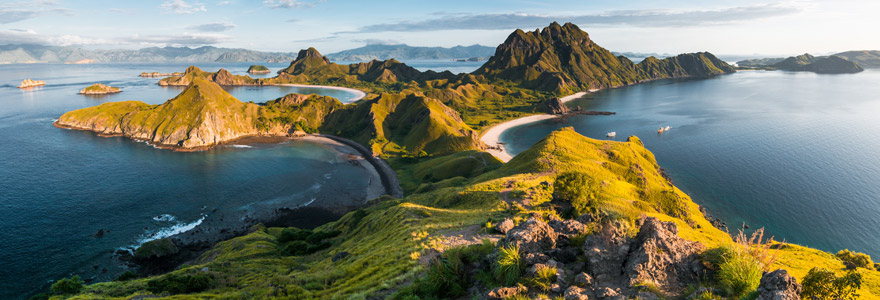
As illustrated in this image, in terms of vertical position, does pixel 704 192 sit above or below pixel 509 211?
below

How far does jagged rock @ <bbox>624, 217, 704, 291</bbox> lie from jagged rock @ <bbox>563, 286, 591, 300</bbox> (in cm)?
278

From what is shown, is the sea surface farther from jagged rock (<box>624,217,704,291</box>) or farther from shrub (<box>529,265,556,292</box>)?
shrub (<box>529,265,556,292</box>)

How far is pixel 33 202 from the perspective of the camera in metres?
101

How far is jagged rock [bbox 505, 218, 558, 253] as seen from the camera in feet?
76.7

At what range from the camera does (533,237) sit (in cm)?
2439

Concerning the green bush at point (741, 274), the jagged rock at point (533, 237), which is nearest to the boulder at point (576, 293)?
the jagged rock at point (533, 237)

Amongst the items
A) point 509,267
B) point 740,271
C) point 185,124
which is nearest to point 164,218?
point 185,124

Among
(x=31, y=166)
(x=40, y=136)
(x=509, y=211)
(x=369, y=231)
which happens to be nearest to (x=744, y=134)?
(x=509, y=211)

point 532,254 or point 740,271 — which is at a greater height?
point 740,271

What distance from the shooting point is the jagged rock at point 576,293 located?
58.5 ft

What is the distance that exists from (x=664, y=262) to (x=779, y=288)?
5098 mm

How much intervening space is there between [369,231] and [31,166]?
527 feet

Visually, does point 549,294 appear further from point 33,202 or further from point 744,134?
point 744,134

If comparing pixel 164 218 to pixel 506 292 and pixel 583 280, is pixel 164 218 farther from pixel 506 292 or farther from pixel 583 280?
pixel 583 280
